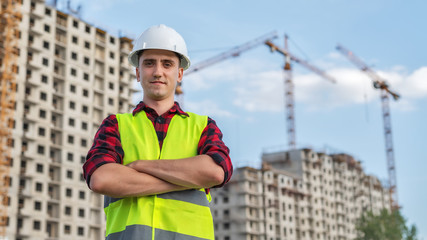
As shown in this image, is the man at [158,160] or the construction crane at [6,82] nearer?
A: the man at [158,160]

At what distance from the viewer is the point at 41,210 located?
216ft

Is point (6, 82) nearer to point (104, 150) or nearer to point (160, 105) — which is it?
point (160, 105)

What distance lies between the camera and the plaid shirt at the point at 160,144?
11.8 ft

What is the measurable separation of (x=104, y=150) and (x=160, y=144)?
0.34 metres

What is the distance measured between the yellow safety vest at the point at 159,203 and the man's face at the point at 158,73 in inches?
6.2

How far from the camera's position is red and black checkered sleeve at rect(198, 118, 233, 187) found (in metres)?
3.62

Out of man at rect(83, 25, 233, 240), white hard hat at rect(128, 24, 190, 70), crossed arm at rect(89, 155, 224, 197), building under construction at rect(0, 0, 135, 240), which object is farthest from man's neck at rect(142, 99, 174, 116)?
building under construction at rect(0, 0, 135, 240)

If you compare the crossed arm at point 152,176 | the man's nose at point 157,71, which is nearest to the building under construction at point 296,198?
the man's nose at point 157,71

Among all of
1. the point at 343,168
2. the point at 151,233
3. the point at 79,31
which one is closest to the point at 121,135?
the point at 151,233

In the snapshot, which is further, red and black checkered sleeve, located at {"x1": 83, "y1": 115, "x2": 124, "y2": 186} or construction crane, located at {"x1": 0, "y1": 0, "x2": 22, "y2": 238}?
construction crane, located at {"x1": 0, "y1": 0, "x2": 22, "y2": 238}

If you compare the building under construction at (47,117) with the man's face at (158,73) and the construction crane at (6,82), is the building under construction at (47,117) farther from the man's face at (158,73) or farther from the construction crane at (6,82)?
the man's face at (158,73)

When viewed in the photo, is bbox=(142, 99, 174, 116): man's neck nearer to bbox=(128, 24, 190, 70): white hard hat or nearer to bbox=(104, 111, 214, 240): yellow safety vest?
bbox=(104, 111, 214, 240): yellow safety vest

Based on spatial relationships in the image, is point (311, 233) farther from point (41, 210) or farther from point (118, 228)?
point (118, 228)

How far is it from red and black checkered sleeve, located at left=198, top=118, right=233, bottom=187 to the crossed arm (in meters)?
0.08
